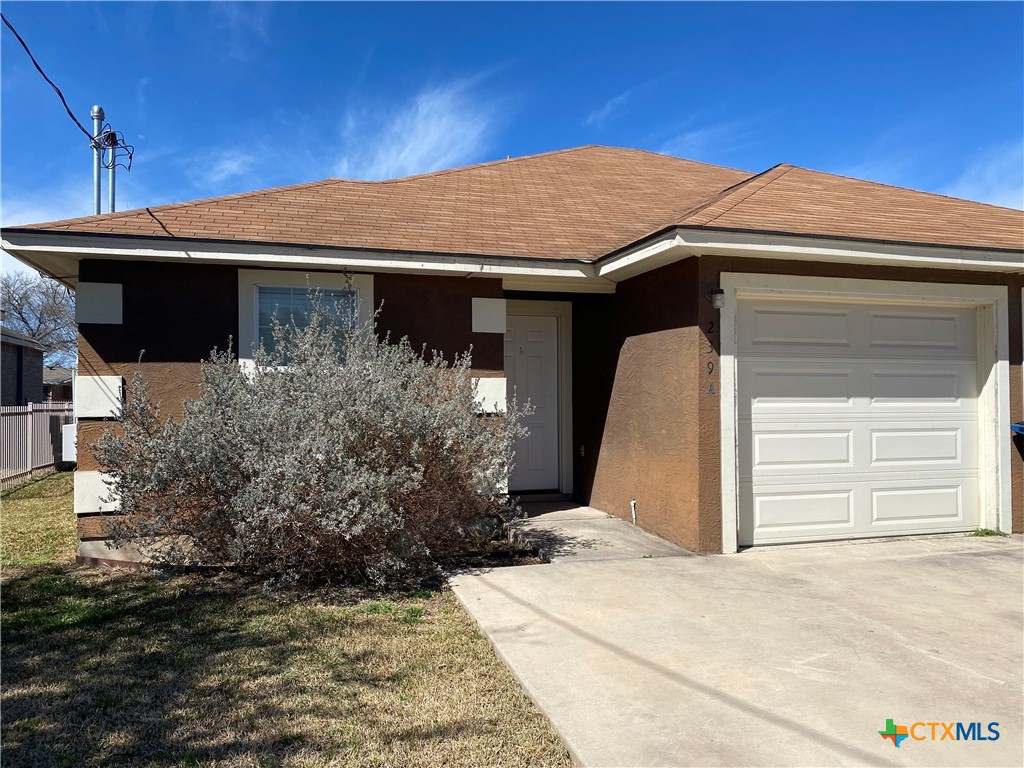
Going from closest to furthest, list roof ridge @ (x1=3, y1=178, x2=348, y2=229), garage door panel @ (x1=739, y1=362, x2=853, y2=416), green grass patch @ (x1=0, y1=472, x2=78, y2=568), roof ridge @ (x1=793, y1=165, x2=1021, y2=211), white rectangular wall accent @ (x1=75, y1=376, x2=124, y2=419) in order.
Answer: white rectangular wall accent @ (x1=75, y1=376, x2=124, y2=419) < roof ridge @ (x1=3, y1=178, x2=348, y2=229) < garage door panel @ (x1=739, y1=362, x2=853, y2=416) < green grass patch @ (x1=0, y1=472, x2=78, y2=568) < roof ridge @ (x1=793, y1=165, x2=1021, y2=211)

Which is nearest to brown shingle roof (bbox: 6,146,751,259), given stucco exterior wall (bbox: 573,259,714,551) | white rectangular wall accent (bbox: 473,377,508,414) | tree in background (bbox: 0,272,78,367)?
stucco exterior wall (bbox: 573,259,714,551)

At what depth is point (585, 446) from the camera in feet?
28.6

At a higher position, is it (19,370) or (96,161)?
(96,161)

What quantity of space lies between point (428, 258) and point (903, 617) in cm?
500

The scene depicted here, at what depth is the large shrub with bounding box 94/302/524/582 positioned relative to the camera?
4.97 meters

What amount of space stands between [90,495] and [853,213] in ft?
26.2

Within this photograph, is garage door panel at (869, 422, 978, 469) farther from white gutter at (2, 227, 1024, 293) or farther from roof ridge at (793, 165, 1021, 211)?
roof ridge at (793, 165, 1021, 211)

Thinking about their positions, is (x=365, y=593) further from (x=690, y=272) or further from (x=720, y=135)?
(x=720, y=135)

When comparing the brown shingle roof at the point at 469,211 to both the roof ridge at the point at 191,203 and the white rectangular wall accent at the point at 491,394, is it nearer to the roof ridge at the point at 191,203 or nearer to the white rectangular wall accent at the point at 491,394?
the roof ridge at the point at 191,203

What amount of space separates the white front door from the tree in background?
134ft

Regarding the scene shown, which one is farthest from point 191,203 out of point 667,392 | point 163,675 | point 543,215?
point 667,392

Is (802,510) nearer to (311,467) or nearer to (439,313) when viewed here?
(439,313)

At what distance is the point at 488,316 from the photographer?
288 inches

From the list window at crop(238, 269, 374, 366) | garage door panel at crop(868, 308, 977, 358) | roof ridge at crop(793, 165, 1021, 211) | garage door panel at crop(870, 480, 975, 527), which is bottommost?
garage door panel at crop(870, 480, 975, 527)
